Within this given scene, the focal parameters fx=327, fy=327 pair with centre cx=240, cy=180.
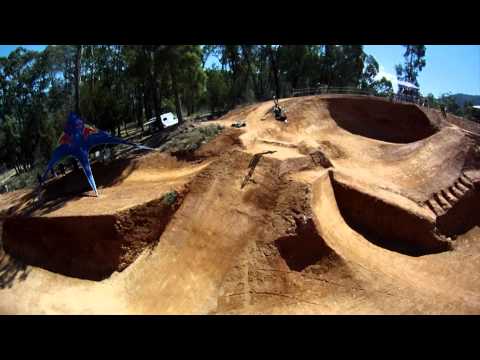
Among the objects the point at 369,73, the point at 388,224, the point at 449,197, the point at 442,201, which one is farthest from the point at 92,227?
the point at 369,73

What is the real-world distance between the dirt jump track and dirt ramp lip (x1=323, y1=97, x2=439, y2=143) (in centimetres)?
798

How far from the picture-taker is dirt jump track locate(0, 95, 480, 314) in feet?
41.8

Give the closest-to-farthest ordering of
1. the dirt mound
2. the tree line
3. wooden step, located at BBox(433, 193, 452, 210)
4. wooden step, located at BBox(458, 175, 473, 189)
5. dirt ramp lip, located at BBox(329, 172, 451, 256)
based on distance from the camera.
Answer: the dirt mound, dirt ramp lip, located at BBox(329, 172, 451, 256), wooden step, located at BBox(433, 193, 452, 210), wooden step, located at BBox(458, 175, 473, 189), the tree line

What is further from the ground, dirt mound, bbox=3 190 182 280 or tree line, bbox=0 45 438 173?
tree line, bbox=0 45 438 173

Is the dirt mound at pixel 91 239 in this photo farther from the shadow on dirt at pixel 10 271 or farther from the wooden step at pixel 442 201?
the wooden step at pixel 442 201

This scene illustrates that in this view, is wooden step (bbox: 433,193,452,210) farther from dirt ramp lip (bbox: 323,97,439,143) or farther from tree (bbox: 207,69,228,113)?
tree (bbox: 207,69,228,113)

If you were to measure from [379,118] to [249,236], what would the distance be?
856 inches

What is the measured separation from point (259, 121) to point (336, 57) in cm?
2509

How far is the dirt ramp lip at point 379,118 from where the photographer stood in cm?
2902

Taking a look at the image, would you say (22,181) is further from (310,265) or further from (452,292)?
(452,292)

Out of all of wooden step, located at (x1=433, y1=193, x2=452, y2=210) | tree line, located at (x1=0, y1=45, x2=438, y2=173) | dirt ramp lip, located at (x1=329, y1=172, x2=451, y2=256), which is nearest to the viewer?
dirt ramp lip, located at (x1=329, y1=172, x2=451, y2=256)

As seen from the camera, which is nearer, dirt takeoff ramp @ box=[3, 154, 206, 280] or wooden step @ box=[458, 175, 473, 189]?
dirt takeoff ramp @ box=[3, 154, 206, 280]

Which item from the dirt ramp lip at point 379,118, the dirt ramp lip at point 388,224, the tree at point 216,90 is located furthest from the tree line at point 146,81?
the dirt ramp lip at point 388,224

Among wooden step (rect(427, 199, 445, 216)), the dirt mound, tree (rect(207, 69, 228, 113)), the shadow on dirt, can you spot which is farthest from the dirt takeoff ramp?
tree (rect(207, 69, 228, 113))
